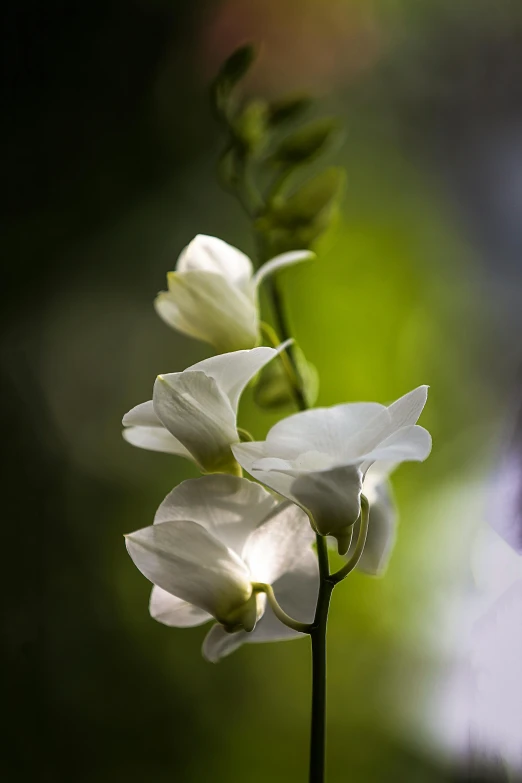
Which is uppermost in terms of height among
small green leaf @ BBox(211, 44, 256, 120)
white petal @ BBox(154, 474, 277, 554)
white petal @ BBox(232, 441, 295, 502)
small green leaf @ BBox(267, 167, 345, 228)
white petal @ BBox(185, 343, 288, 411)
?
small green leaf @ BBox(211, 44, 256, 120)

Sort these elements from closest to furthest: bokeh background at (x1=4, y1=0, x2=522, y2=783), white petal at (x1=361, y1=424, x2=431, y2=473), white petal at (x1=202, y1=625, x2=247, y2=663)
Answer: white petal at (x1=361, y1=424, x2=431, y2=473), white petal at (x1=202, y1=625, x2=247, y2=663), bokeh background at (x1=4, y1=0, x2=522, y2=783)

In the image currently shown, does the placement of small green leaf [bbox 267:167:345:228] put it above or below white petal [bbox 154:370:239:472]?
above

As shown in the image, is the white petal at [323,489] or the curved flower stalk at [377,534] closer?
the white petal at [323,489]

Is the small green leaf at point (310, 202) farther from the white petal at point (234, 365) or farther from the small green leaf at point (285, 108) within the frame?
the white petal at point (234, 365)

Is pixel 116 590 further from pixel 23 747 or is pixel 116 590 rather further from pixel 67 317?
pixel 67 317

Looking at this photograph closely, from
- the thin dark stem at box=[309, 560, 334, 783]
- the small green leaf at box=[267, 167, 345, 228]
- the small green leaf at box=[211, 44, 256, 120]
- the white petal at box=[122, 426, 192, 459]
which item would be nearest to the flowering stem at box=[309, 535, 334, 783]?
the thin dark stem at box=[309, 560, 334, 783]

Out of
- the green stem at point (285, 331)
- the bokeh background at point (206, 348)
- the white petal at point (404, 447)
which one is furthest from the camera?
the bokeh background at point (206, 348)

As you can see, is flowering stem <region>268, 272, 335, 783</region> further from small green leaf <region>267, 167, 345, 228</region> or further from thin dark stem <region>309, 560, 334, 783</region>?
small green leaf <region>267, 167, 345, 228</region>

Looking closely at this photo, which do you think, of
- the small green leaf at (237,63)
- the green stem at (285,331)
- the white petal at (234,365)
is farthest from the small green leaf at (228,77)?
the white petal at (234,365)
